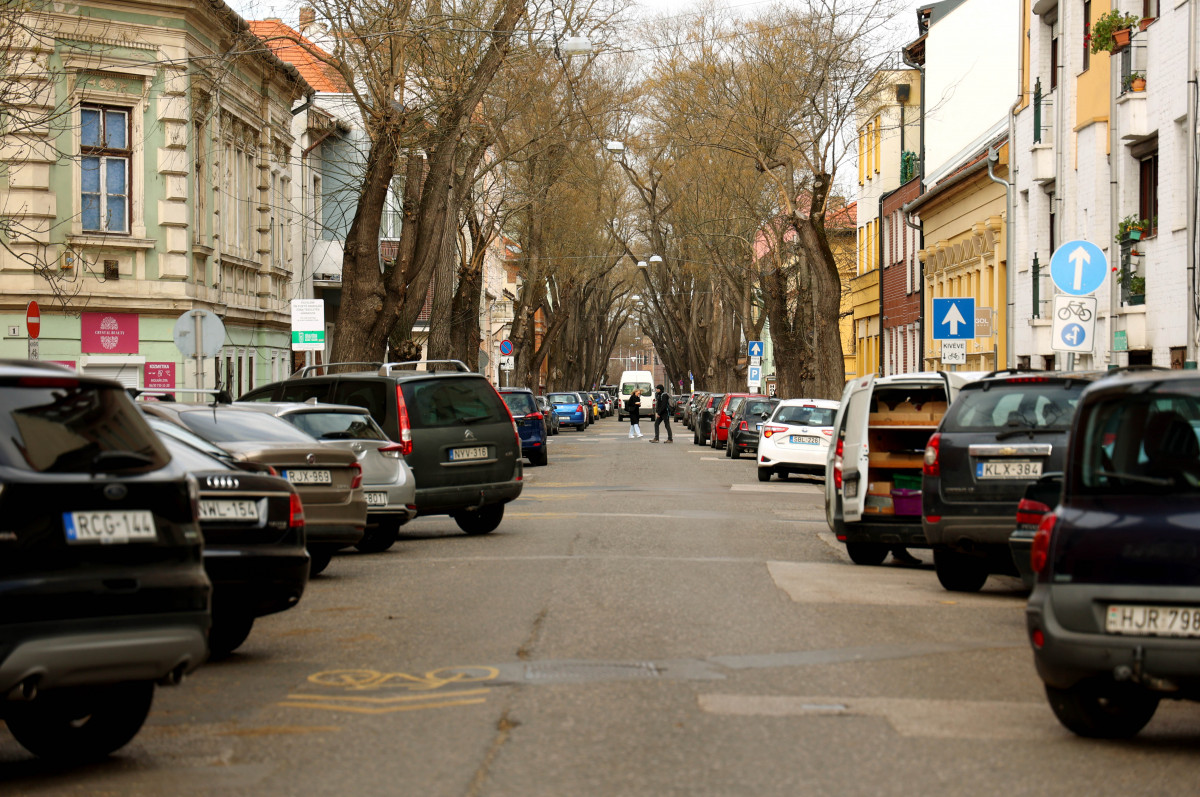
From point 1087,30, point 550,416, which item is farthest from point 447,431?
point 550,416

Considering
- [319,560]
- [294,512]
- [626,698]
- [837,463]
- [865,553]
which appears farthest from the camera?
[865,553]

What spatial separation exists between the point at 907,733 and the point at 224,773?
3055 mm

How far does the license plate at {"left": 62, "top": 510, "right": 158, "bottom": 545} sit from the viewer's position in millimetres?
6125

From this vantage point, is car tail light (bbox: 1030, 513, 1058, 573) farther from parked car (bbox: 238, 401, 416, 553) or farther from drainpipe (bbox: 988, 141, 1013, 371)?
drainpipe (bbox: 988, 141, 1013, 371)

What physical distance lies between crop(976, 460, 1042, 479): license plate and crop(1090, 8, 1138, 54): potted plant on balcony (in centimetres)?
1430

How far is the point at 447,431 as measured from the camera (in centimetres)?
1722

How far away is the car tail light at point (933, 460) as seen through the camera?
1212cm

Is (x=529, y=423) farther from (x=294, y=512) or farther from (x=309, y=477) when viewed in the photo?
(x=294, y=512)

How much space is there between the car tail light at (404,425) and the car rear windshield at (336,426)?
4.46 ft

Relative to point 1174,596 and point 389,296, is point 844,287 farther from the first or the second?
point 1174,596

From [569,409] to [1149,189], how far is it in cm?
4012

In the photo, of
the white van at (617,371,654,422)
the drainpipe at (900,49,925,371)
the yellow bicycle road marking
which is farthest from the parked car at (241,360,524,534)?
the white van at (617,371,654,422)

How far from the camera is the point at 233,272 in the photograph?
36000mm

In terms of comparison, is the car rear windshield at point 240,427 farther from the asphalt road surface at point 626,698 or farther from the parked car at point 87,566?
the parked car at point 87,566
